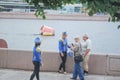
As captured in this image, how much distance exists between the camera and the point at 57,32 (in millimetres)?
29219

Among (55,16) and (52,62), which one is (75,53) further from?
(55,16)

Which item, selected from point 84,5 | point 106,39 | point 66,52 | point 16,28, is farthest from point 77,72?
point 16,28

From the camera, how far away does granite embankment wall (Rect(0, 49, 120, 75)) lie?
12.0 metres

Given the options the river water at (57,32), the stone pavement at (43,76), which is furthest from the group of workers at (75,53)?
the river water at (57,32)

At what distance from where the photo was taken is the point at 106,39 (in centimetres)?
2819

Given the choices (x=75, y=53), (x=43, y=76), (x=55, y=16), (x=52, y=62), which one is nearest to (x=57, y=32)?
(x=55, y=16)

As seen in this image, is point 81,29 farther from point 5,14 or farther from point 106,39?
point 5,14

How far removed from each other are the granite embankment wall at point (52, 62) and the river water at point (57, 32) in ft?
46.5

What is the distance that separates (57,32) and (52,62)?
55.7ft

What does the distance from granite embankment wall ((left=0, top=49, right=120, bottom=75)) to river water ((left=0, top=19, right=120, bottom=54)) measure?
14188 millimetres

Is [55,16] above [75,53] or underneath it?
underneath

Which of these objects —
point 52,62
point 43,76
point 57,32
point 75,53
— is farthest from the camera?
point 57,32

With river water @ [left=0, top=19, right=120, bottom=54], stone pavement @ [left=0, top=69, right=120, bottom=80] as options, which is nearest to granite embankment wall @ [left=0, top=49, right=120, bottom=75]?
stone pavement @ [left=0, top=69, right=120, bottom=80]

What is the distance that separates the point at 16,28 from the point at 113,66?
1923cm
